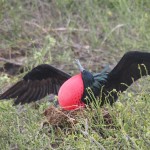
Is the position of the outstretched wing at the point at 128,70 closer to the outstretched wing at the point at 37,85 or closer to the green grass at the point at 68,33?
the green grass at the point at 68,33

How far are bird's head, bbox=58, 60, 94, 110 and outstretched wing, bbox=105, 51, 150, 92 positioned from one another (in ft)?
0.53

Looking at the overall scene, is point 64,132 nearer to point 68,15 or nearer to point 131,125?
point 131,125

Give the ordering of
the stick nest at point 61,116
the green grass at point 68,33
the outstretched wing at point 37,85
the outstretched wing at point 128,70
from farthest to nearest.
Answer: the green grass at point 68,33 → the outstretched wing at point 37,85 → the outstretched wing at point 128,70 → the stick nest at point 61,116

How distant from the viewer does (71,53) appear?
6.00m

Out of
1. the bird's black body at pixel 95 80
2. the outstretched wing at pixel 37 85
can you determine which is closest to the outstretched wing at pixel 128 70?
the bird's black body at pixel 95 80

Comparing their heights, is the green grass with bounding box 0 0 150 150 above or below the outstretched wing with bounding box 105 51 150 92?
below

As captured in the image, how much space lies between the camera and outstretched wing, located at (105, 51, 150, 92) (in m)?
4.25

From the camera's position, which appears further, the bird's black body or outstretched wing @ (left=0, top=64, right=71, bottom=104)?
outstretched wing @ (left=0, top=64, right=71, bottom=104)

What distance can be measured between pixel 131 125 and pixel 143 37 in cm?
240

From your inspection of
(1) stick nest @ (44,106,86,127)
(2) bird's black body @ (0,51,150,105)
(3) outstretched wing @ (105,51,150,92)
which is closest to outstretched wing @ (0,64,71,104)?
(2) bird's black body @ (0,51,150,105)

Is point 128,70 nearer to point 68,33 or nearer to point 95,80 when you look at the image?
point 95,80

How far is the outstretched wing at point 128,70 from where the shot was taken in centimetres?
425

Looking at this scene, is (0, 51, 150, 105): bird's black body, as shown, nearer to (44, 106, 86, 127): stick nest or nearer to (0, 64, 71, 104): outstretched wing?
(0, 64, 71, 104): outstretched wing

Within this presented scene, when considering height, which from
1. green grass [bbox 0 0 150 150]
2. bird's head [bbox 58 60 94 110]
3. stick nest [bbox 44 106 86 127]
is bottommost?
green grass [bbox 0 0 150 150]
